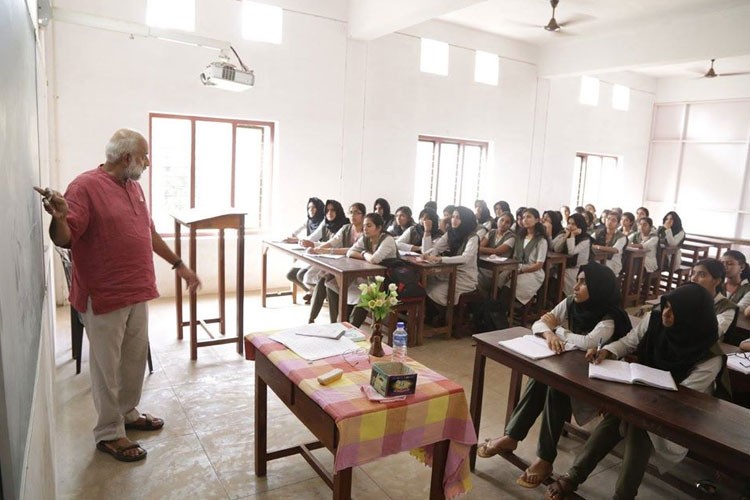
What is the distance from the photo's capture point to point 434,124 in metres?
7.85

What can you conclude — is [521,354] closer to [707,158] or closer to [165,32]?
[165,32]

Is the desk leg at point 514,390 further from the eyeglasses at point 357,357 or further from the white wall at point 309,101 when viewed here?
the white wall at point 309,101

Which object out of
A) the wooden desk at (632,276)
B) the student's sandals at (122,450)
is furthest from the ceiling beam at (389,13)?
the student's sandals at (122,450)

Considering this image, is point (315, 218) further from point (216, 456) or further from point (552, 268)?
point (216, 456)

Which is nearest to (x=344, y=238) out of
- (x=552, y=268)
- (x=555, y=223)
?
(x=552, y=268)

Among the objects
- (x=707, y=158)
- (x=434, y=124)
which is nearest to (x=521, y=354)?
(x=434, y=124)

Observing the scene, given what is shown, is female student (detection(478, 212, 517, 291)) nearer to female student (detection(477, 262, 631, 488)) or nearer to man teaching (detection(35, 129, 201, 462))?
female student (detection(477, 262, 631, 488))

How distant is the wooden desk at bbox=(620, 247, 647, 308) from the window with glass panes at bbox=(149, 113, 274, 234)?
4551mm

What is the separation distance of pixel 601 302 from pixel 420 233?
3337 mm

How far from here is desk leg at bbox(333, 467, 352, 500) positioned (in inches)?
73.7

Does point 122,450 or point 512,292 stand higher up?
point 512,292

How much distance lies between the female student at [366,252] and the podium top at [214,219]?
1.14 metres

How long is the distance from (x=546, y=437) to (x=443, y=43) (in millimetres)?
6490

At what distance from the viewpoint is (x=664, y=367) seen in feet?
7.96
